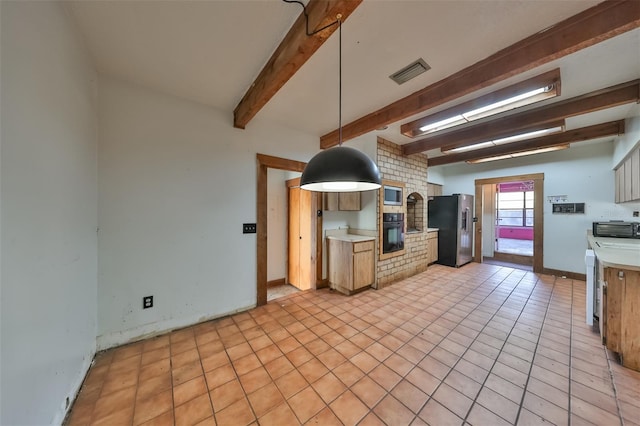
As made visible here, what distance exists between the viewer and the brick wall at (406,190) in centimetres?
383

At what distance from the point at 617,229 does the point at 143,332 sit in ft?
22.0

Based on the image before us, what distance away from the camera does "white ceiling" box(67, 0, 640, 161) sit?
1396 millimetres

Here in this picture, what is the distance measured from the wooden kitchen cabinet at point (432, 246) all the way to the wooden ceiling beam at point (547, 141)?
5.57 ft

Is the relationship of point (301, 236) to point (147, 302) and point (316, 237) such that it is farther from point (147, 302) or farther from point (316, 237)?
point (147, 302)

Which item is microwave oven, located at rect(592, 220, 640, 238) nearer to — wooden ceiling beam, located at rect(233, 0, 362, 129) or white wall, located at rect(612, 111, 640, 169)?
white wall, located at rect(612, 111, 640, 169)

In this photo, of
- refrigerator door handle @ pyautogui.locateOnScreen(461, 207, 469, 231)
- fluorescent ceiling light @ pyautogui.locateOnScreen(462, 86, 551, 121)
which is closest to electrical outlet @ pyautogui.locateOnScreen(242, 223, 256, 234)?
fluorescent ceiling light @ pyautogui.locateOnScreen(462, 86, 551, 121)

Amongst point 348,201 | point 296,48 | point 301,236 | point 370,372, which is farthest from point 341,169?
point 301,236

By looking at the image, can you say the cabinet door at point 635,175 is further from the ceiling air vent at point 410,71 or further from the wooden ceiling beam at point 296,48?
the wooden ceiling beam at point 296,48

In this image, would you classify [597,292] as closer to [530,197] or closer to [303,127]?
[303,127]

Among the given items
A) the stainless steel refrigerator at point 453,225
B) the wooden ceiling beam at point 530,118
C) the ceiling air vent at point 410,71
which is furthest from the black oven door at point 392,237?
the ceiling air vent at point 410,71

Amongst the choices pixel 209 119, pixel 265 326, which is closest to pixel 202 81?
pixel 209 119

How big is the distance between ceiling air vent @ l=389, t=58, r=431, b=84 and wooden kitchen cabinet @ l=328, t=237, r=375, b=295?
7.06 ft

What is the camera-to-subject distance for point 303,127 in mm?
3318

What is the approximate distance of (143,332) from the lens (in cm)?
225
